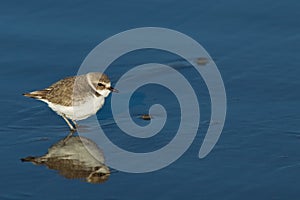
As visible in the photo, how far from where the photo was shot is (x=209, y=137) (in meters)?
9.26

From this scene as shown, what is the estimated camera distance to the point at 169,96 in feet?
34.5

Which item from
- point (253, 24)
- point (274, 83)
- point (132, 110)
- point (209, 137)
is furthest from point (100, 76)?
point (253, 24)

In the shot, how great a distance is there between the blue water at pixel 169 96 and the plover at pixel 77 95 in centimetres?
24

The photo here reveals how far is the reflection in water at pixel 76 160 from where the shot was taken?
8445mm

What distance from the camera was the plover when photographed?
9.81 meters

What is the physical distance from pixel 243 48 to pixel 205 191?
160 inches

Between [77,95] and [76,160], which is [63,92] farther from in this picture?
[76,160]

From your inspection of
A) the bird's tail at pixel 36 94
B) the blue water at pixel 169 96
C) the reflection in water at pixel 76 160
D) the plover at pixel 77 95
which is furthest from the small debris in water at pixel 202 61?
the reflection in water at pixel 76 160

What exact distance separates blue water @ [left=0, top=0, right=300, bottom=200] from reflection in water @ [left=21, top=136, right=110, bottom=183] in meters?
0.12

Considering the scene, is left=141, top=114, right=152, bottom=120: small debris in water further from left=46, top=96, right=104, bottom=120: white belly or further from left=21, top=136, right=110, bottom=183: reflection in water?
left=21, top=136, right=110, bottom=183: reflection in water

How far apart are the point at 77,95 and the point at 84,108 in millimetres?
245

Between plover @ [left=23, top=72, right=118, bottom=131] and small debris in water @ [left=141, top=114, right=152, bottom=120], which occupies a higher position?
plover @ [left=23, top=72, right=118, bottom=131]

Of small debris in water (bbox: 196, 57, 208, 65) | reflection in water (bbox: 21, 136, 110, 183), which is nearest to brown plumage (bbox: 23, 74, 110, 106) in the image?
reflection in water (bbox: 21, 136, 110, 183)

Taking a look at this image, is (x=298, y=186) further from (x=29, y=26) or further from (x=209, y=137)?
(x=29, y=26)
